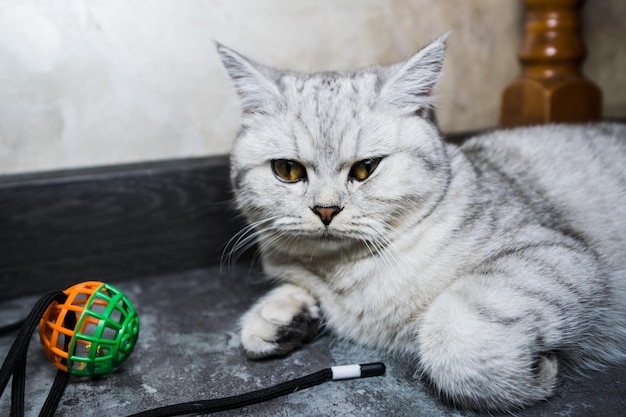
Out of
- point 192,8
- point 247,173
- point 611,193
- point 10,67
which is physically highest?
point 192,8

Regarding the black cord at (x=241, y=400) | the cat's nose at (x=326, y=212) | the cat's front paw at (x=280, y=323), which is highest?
the cat's nose at (x=326, y=212)

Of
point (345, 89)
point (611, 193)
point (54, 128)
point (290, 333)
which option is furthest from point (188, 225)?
point (611, 193)

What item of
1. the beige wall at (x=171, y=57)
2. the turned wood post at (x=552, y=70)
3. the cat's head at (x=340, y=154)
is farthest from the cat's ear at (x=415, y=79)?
the turned wood post at (x=552, y=70)

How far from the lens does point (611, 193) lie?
1493mm

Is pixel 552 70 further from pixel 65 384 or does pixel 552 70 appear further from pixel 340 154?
pixel 65 384

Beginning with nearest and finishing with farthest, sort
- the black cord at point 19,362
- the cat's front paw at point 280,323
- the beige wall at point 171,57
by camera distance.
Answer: the black cord at point 19,362, the cat's front paw at point 280,323, the beige wall at point 171,57

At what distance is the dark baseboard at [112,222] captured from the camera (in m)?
1.70

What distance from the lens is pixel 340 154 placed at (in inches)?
49.8

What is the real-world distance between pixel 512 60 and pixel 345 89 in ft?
3.85

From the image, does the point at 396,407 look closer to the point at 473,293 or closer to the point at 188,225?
the point at 473,293

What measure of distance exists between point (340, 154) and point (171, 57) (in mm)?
836

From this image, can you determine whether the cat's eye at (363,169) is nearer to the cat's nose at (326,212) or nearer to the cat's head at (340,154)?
the cat's head at (340,154)

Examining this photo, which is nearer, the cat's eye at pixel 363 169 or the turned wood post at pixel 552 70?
the cat's eye at pixel 363 169

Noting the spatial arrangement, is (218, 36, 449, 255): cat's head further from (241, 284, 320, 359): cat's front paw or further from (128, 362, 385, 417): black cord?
(128, 362, 385, 417): black cord
